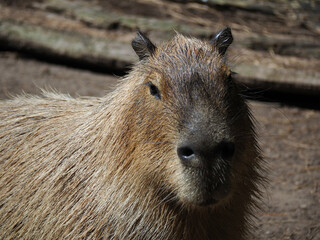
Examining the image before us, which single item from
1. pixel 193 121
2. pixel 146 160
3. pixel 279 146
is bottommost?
pixel 279 146

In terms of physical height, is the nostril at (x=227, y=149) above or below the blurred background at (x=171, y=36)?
above

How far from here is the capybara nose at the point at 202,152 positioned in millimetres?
2211

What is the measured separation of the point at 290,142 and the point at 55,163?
3503 mm

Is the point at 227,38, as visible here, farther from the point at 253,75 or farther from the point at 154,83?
the point at 253,75

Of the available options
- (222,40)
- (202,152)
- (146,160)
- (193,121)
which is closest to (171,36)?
(222,40)

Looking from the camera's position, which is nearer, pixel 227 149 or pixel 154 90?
pixel 227 149

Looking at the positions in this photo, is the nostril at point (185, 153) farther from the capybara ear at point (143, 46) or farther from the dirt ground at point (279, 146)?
the dirt ground at point (279, 146)

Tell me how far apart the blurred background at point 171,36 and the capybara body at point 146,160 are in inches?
106

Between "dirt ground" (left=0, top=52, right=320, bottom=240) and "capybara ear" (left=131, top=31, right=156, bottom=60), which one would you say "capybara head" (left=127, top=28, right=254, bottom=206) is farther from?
"dirt ground" (left=0, top=52, right=320, bottom=240)

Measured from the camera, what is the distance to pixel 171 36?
6.01m

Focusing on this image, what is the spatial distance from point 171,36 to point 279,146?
2091 mm

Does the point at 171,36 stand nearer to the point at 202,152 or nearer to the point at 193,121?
the point at 193,121

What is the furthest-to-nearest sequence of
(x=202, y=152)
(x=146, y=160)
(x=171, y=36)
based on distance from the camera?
(x=171, y=36)
(x=146, y=160)
(x=202, y=152)

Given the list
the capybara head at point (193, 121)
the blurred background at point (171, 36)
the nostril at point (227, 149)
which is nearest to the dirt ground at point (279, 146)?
the blurred background at point (171, 36)
